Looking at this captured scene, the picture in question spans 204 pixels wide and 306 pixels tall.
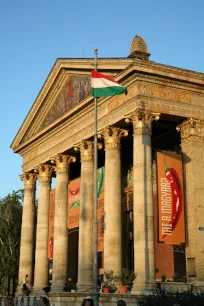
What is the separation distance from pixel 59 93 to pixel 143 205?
15.4 m

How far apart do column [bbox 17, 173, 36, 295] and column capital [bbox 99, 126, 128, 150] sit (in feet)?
48.0

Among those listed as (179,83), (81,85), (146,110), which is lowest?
(146,110)

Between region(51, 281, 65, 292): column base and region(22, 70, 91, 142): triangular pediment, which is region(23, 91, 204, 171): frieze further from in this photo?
region(51, 281, 65, 292): column base

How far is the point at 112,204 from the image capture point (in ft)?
89.3

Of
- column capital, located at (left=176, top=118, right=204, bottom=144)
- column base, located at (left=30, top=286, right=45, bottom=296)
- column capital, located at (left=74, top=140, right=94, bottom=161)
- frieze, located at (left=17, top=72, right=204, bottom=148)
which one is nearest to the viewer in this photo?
frieze, located at (left=17, top=72, right=204, bottom=148)

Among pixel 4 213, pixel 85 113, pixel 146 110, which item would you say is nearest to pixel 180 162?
pixel 146 110

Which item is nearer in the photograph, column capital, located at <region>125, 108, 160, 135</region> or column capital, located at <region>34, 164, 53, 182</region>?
column capital, located at <region>125, 108, 160, 135</region>

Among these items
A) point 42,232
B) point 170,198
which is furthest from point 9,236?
point 170,198

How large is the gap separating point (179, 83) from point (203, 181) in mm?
5860

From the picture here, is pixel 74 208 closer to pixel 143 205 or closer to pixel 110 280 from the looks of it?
pixel 110 280

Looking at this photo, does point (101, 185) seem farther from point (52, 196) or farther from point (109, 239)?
point (52, 196)

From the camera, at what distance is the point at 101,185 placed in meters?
30.0

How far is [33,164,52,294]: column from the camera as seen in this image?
36.2m

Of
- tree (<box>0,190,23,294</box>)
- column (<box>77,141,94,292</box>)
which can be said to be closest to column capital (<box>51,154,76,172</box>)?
column (<box>77,141,94,292</box>)
